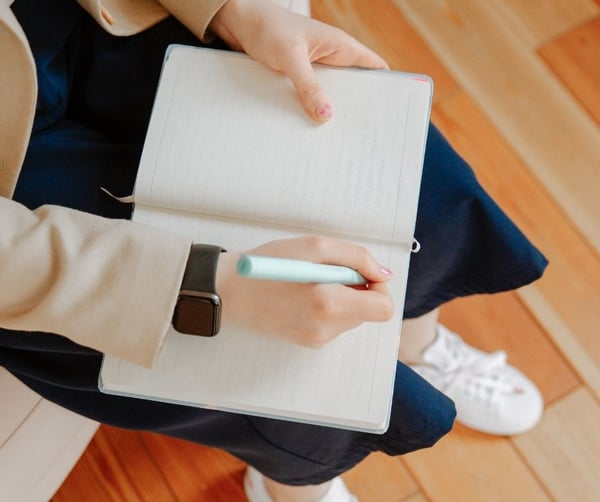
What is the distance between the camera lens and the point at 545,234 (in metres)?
1.23

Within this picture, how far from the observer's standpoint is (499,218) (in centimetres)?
80

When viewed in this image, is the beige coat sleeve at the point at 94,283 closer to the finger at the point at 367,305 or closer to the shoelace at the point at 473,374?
the finger at the point at 367,305

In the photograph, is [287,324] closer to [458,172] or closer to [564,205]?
[458,172]

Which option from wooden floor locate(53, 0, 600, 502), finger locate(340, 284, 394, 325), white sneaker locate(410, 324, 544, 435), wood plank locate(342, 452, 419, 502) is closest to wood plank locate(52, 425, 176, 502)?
wooden floor locate(53, 0, 600, 502)

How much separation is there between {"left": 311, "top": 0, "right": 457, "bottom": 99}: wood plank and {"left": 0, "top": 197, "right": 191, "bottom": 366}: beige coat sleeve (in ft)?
2.73

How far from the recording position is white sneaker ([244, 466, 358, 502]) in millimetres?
1003

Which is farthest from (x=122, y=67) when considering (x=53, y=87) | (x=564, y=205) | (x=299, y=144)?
(x=564, y=205)

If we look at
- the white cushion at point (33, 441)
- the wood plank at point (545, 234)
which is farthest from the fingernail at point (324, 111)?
the wood plank at point (545, 234)

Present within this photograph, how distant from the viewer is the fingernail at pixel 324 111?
2.25 ft

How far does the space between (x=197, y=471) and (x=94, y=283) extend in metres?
0.59

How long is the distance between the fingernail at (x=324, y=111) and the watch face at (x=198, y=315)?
198mm

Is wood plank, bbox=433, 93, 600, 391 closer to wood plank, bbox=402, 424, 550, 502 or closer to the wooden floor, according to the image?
the wooden floor

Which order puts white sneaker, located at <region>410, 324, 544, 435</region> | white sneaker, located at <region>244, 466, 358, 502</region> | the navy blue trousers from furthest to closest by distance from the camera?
1. white sneaker, located at <region>410, 324, 544, 435</region>
2. white sneaker, located at <region>244, 466, 358, 502</region>
3. the navy blue trousers

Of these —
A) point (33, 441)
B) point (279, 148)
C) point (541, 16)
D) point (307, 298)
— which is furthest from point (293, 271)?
point (541, 16)
